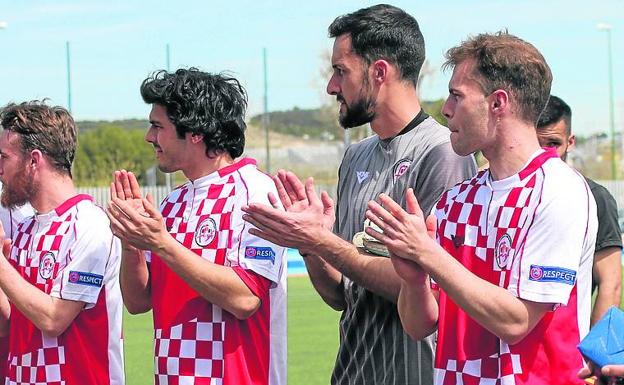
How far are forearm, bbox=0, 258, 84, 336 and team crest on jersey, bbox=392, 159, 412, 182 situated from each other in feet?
4.97

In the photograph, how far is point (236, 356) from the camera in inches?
172

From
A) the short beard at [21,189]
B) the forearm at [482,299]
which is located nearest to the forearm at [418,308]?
the forearm at [482,299]

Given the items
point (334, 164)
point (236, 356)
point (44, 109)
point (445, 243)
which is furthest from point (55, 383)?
point (334, 164)

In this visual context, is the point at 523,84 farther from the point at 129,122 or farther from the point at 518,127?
the point at 129,122

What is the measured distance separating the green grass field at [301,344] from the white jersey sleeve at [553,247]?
6.32m

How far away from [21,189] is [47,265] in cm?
44

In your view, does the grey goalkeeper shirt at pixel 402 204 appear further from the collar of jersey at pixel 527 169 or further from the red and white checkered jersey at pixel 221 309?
the collar of jersey at pixel 527 169

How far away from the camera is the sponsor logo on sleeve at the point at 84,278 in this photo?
4.72 meters

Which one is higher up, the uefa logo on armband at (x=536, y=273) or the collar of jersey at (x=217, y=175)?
the collar of jersey at (x=217, y=175)

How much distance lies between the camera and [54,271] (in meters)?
4.79

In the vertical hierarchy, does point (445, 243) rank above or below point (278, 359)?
above

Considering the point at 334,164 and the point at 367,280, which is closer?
the point at 367,280

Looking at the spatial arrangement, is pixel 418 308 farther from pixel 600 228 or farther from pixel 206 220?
pixel 600 228

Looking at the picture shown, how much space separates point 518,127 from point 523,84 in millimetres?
141
